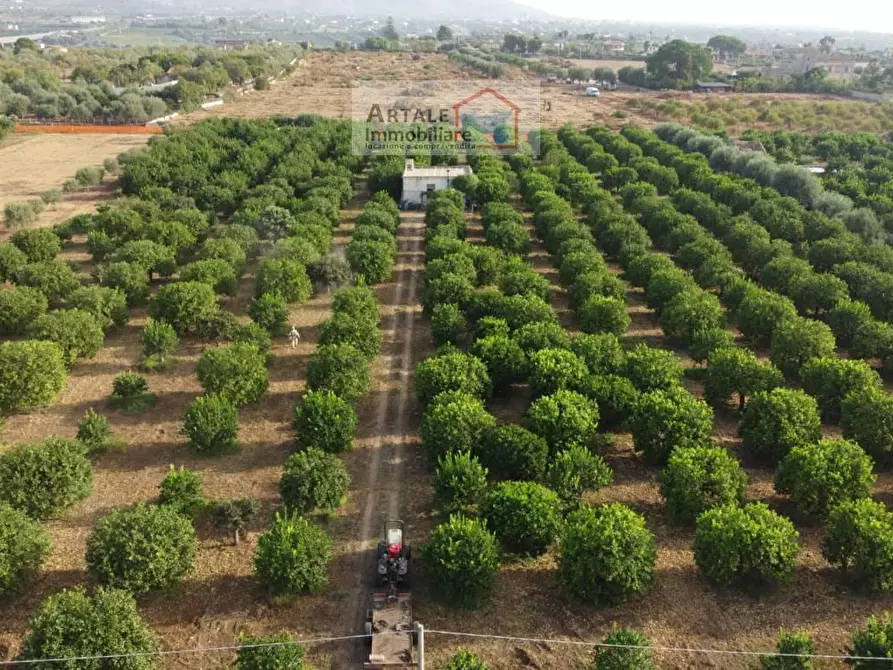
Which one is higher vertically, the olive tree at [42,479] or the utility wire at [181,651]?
the olive tree at [42,479]

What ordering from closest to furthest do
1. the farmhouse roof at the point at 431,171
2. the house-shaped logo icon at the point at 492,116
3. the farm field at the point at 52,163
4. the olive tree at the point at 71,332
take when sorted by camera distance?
1. the olive tree at the point at 71,332
2. the farm field at the point at 52,163
3. the farmhouse roof at the point at 431,171
4. the house-shaped logo icon at the point at 492,116

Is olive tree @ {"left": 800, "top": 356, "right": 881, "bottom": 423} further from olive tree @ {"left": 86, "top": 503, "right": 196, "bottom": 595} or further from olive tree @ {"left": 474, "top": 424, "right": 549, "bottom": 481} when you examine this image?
olive tree @ {"left": 86, "top": 503, "right": 196, "bottom": 595}

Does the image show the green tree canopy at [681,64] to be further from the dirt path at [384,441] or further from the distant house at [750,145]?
the dirt path at [384,441]

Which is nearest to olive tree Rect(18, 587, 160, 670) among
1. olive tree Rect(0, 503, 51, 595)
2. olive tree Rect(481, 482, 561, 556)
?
olive tree Rect(0, 503, 51, 595)

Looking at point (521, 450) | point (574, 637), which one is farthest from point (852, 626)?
point (521, 450)

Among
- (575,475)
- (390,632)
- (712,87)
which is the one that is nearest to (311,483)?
(390,632)

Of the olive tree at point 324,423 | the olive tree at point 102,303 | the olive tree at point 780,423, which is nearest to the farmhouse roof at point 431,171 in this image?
the olive tree at point 102,303
